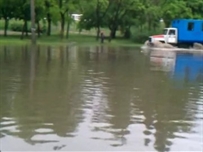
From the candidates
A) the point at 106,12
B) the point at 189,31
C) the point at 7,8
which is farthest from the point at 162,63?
the point at 106,12

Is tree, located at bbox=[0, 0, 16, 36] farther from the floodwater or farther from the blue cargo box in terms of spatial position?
the floodwater

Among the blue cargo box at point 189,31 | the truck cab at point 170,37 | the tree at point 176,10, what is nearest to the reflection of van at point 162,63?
the truck cab at point 170,37

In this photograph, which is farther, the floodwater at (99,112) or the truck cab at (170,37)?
the truck cab at (170,37)

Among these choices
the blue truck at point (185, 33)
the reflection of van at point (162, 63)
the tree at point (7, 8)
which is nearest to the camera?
the reflection of van at point (162, 63)

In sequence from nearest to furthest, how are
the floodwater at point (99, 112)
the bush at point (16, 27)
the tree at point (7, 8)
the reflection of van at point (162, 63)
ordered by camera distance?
1. the floodwater at point (99, 112)
2. the reflection of van at point (162, 63)
3. the tree at point (7, 8)
4. the bush at point (16, 27)

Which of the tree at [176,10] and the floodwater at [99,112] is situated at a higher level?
the tree at [176,10]

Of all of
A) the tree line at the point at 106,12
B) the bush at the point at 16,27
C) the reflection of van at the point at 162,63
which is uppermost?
the tree line at the point at 106,12

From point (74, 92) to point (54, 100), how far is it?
1.67 metres

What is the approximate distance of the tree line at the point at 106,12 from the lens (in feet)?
188

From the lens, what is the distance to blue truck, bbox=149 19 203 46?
174ft

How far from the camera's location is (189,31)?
53.3 meters

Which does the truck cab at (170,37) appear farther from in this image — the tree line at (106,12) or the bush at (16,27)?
the bush at (16,27)

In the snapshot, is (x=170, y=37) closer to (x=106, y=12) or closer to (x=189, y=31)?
(x=189, y=31)

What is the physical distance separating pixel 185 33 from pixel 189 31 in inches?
19.1
